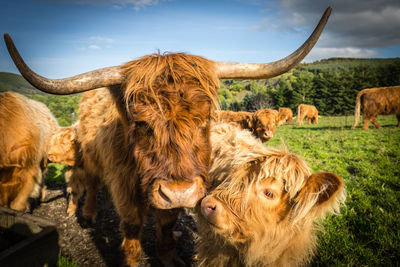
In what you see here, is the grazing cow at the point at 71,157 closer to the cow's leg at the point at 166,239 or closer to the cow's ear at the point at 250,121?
the cow's leg at the point at 166,239

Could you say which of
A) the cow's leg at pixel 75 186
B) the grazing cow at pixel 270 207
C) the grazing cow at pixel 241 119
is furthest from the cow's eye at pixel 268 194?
the grazing cow at pixel 241 119

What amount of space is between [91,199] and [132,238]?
1.97 meters

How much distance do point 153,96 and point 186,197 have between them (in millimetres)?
964

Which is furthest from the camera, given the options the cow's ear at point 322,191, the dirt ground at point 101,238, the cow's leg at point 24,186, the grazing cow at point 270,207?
the cow's leg at point 24,186

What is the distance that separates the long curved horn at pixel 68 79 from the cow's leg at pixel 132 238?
185cm

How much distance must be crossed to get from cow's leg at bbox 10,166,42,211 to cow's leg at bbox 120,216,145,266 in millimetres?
2160

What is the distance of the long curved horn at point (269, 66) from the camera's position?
189 cm

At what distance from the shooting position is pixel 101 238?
12.2ft

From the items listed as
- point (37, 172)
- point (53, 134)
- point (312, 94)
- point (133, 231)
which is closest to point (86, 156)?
point (37, 172)

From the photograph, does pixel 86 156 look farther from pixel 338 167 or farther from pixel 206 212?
pixel 338 167

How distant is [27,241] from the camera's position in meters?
2.15

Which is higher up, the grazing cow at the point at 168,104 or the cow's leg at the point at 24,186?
the grazing cow at the point at 168,104

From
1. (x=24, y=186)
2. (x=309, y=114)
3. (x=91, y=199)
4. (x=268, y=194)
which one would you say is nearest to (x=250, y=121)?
(x=91, y=199)

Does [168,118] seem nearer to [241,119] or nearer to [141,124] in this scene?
[141,124]
